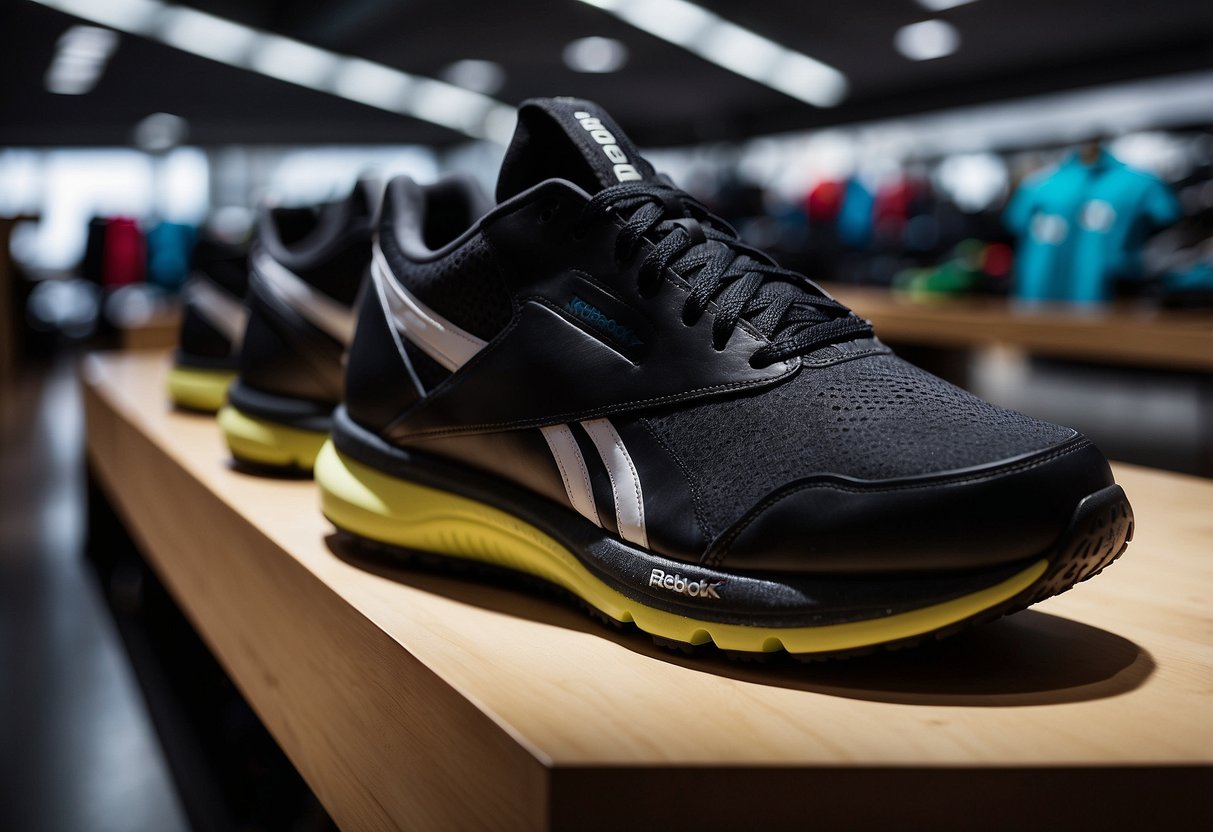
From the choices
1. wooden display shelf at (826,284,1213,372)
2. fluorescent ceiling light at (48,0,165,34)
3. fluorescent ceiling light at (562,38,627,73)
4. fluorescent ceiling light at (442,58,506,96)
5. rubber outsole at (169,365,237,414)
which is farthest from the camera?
fluorescent ceiling light at (442,58,506,96)

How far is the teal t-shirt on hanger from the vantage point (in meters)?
3.49

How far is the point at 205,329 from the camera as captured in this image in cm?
122

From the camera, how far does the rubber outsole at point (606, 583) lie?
1.25 feet

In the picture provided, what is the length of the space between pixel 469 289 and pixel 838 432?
0.26 metres

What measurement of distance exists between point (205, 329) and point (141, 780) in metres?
0.55

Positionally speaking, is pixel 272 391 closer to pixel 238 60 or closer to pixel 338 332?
pixel 338 332

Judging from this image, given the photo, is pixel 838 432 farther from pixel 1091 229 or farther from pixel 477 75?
pixel 477 75

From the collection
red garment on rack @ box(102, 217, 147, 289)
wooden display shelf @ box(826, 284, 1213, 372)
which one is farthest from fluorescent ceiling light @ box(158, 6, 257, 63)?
wooden display shelf @ box(826, 284, 1213, 372)

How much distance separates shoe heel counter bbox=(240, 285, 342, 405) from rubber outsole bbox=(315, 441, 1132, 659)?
19 cm

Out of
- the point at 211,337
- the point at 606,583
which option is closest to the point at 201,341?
the point at 211,337

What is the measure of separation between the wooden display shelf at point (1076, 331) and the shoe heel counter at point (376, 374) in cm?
115

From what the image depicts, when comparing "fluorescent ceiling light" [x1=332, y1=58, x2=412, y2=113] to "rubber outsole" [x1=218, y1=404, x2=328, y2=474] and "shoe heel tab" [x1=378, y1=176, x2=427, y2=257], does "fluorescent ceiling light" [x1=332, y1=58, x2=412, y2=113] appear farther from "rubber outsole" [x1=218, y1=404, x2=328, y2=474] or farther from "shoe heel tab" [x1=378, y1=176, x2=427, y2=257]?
"shoe heel tab" [x1=378, y1=176, x2=427, y2=257]

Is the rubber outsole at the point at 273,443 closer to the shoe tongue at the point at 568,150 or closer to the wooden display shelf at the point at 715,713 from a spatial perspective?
the wooden display shelf at the point at 715,713

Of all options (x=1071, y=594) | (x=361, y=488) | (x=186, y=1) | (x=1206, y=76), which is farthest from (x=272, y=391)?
(x=1206, y=76)
